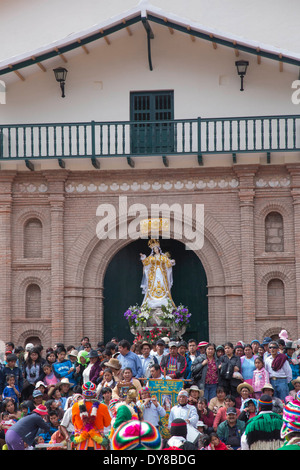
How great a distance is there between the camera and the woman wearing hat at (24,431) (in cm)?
1463

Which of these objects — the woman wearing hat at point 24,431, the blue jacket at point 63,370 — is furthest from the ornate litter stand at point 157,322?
the woman wearing hat at point 24,431

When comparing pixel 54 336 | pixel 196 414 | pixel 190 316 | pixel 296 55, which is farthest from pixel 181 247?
pixel 196 414

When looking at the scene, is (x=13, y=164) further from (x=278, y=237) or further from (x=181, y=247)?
(x=278, y=237)

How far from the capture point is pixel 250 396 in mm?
18844

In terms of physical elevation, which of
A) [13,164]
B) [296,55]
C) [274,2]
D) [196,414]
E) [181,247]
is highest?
[274,2]

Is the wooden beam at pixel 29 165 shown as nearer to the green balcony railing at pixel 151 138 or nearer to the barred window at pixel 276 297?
the green balcony railing at pixel 151 138

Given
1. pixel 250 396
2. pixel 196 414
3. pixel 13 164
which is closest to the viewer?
pixel 196 414

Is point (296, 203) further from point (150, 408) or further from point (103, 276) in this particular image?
point (150, 408)

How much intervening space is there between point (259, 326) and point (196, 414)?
9589 millimetres

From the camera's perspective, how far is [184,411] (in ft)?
54.5

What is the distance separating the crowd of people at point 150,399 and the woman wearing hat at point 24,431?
0.01m

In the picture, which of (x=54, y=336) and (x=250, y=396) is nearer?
(x=250, y=396)

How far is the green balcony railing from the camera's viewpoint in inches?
1024

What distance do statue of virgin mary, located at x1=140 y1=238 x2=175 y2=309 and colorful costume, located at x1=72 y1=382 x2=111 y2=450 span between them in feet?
40.6
